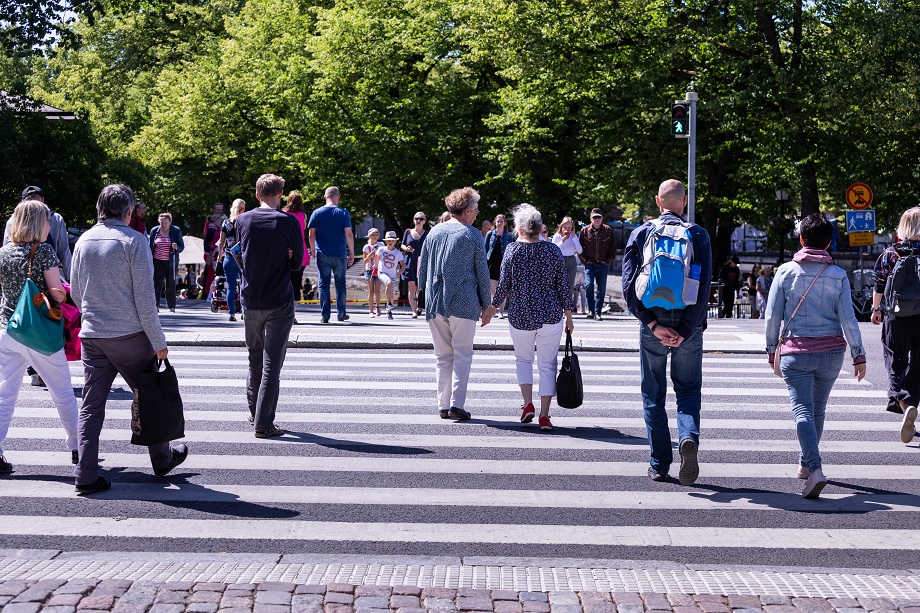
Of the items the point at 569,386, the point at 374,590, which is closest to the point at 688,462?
the point at 569,386

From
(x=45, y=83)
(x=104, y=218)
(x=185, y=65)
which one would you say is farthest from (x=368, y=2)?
(x=104, y=218)

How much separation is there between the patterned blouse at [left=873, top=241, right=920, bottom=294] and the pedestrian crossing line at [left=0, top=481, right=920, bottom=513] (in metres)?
2.65

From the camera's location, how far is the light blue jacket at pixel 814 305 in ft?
23.7

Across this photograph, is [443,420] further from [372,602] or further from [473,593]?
[372,602]

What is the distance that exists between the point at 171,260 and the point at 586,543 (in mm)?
16951

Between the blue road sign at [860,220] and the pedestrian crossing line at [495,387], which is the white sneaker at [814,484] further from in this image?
the blue road sign at [860,220]

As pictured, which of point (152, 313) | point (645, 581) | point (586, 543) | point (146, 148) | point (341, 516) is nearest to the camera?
point (645, 581)

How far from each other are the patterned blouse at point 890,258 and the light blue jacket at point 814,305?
7.15 feet

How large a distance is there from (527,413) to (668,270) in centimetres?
279

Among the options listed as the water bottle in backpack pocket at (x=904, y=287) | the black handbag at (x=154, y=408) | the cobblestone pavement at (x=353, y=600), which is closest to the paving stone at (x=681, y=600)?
the cobblestone pavement at (x=353, y=600)

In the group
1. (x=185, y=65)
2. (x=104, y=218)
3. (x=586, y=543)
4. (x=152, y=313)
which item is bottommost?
(x=586, y=543)

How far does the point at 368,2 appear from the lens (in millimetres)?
41719

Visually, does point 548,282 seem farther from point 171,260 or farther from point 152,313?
point 171,260

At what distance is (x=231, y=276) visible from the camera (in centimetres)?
1819
